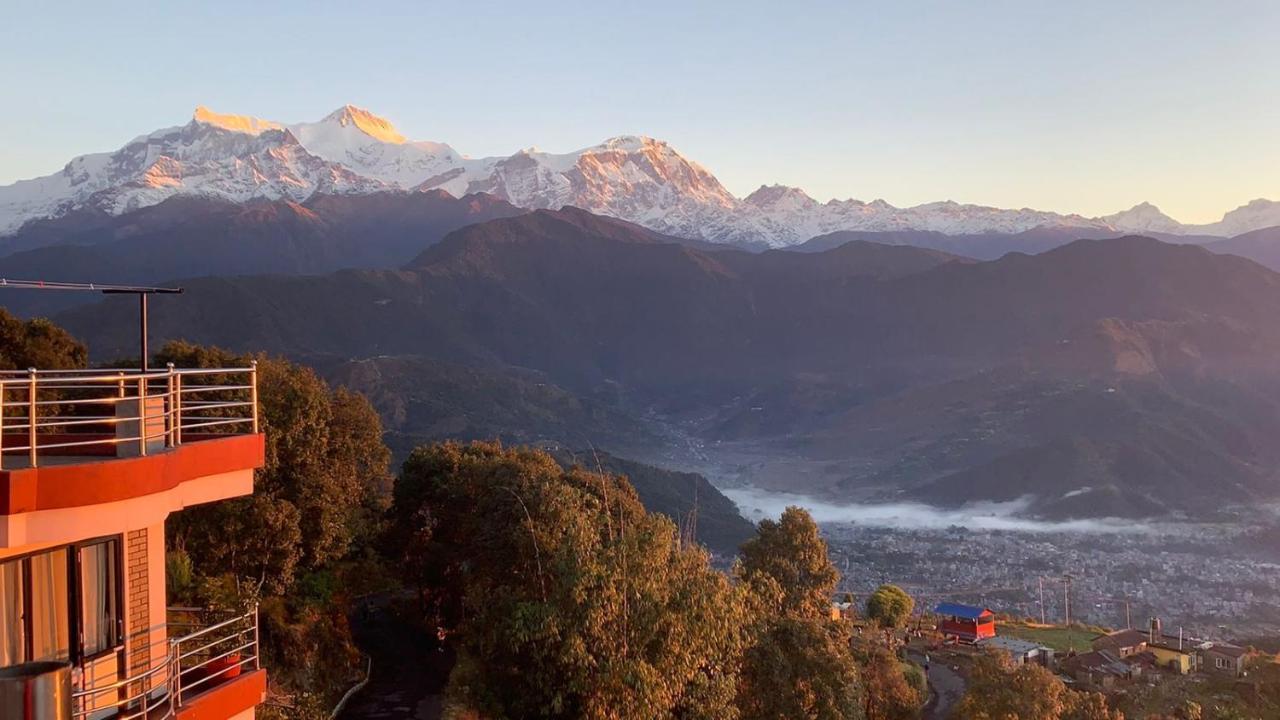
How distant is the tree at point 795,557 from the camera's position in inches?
1239

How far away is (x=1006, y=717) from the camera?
22578 mm

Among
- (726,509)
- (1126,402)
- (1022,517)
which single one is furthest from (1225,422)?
(726,509)

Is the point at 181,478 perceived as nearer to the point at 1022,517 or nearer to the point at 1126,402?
the point at 1022,517

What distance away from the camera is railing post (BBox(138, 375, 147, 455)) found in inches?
301

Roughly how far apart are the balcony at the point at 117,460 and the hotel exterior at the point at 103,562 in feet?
0.04

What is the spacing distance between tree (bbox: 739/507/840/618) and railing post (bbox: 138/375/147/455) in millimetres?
25084

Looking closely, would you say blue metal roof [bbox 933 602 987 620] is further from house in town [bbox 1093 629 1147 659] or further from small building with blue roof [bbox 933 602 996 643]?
house in town [bbox 1093 629 1147 659]

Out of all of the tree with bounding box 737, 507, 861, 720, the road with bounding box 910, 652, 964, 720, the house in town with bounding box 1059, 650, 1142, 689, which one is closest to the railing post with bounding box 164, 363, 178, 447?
the tree with bounding box 737, 507, 861, 720

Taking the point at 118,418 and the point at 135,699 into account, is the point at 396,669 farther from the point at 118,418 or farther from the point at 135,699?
the point at 118,418

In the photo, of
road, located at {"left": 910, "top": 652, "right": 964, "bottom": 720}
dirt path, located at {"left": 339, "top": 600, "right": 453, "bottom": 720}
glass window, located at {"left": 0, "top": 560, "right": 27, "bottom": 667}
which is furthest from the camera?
road, located at {"left": 910, "top": 652, "right": 964, "bottom": 720}

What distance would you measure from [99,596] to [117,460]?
123cm

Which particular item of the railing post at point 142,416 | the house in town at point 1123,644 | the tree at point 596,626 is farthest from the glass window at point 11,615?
the house in town at point 1123,644

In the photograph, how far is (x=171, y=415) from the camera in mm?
8234

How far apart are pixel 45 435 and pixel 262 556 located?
15.0 meters
